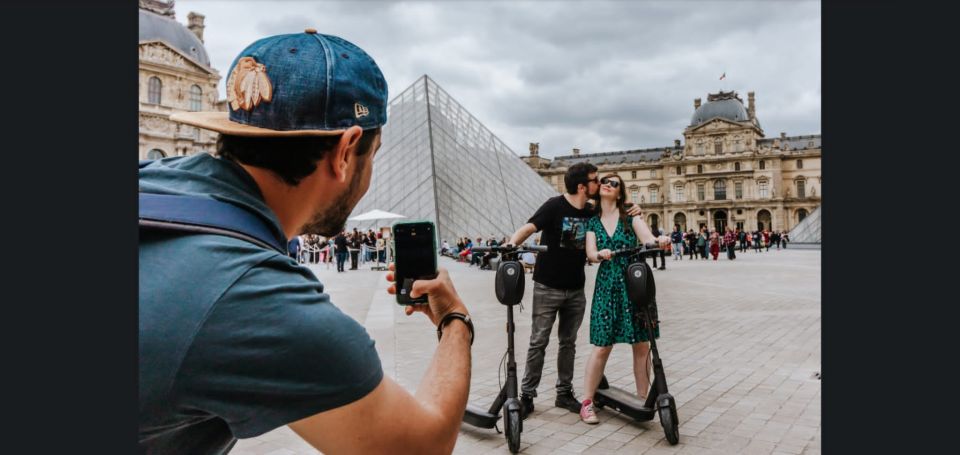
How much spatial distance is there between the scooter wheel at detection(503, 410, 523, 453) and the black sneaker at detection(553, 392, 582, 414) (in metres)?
0.73

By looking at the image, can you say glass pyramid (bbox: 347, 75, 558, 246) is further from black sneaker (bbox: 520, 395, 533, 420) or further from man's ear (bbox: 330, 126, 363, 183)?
man's ear (bbox: 330, 126, 363, 183)

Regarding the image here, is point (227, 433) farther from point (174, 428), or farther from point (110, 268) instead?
point (110, 268)

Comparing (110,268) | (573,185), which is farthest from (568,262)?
(110,268)

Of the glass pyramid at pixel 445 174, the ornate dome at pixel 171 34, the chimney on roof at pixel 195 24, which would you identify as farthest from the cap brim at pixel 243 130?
the chimney on roof at pixel 195 24

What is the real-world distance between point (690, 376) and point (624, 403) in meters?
1.31

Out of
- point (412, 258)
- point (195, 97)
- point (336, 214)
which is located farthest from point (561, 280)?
point (195, 97)

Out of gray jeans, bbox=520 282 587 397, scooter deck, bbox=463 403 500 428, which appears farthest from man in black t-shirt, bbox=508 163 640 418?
scooter deck, bbox=463 403 500 428

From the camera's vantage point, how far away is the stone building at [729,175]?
209 feet

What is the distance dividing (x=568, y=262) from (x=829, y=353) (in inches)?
107

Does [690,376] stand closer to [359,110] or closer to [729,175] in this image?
[359,110]

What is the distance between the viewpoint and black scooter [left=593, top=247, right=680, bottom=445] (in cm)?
305

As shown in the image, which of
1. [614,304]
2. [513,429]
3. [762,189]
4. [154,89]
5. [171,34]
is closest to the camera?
[513,429]

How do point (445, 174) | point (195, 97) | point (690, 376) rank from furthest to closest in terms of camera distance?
point (195, 97) < point (445, 174) < point (690, 376)

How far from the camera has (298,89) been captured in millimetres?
896
